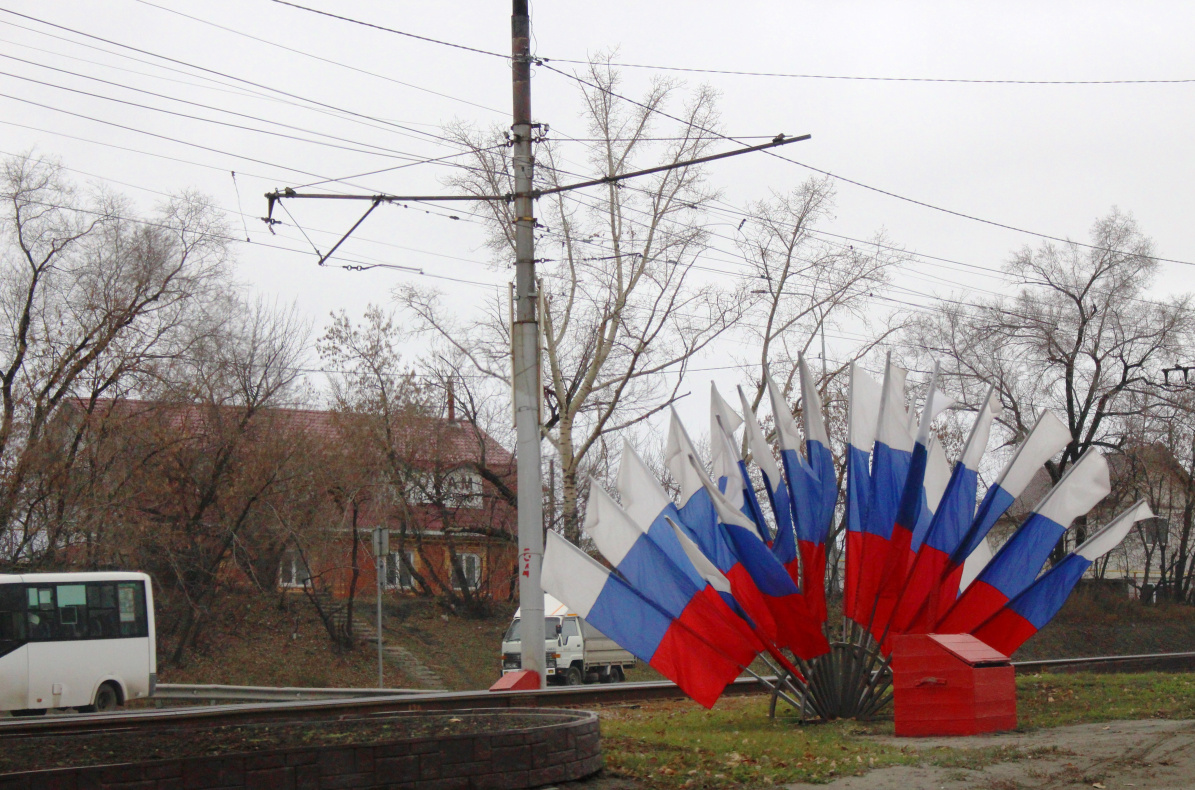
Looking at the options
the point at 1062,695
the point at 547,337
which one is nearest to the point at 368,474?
the point at 547,337

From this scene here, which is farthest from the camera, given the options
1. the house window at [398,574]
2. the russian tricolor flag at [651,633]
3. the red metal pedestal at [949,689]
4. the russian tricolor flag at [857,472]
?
the house window at [398,574]

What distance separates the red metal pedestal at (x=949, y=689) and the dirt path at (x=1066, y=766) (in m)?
0.25

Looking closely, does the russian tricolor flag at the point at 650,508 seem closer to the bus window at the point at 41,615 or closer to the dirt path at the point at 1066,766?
the dirt path at the point at 1066,766

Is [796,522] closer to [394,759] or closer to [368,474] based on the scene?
[394,759]

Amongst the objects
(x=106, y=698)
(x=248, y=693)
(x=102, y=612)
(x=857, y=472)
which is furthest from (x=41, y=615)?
(x=857, y=472)

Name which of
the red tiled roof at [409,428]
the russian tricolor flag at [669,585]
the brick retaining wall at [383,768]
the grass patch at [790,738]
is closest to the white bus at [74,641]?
the red tiled roof at [409,428]

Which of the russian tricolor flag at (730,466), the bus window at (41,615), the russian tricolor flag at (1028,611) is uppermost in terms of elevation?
the russian tricolor flag at (730,466)

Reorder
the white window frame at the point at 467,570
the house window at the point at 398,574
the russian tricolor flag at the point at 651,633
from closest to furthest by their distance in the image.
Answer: the russian tricolor flag at the point at 651,633
the white window frame at the point at 467,570
the house window at the point at 398,574

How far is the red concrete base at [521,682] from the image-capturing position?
41.5ft

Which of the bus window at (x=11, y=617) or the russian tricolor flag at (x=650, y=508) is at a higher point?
the russian tricolor flag at (x=650, y=508)

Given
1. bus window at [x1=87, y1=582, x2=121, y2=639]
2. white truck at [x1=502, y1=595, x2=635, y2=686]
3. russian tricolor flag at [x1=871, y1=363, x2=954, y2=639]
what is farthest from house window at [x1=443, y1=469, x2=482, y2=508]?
russian tricolor flag at [x1=871, y1=363, x2=954, y2=639]

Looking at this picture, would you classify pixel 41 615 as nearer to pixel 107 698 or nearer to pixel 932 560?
pixel 107 698

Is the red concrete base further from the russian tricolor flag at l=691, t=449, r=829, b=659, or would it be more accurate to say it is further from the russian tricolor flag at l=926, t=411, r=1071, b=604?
the russian tricolor flag at l=926, t=411, r=1071, b=604

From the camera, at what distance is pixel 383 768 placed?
6.50 metres
